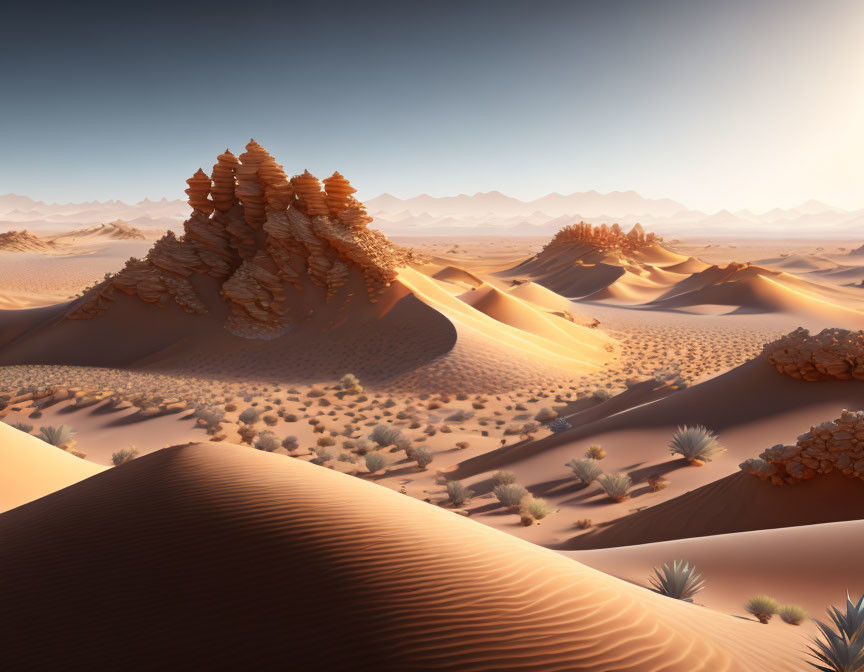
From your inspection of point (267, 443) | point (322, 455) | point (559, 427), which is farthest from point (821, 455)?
point (267, 443)

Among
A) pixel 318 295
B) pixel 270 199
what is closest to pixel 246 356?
pixel 318 295

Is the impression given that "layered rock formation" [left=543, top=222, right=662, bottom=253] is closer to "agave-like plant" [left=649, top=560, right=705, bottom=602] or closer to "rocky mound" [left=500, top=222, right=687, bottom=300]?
"rocky mound" [left=500, top=222, right=687, bottom=300]

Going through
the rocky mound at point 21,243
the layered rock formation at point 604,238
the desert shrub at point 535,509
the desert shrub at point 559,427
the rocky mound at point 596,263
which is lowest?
the desert shrub at point 559,427

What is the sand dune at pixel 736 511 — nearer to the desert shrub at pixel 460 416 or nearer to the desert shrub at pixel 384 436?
the desert shrub at pixel 384 436

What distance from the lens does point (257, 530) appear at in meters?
3.67

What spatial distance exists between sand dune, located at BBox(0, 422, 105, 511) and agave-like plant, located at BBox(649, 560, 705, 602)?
27.6ft

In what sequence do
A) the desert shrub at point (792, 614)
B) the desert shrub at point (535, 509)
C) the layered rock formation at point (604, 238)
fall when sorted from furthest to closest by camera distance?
the layered rock formation at point (604, 238)
the desert shrub at point (535, 509)
the desert shrub at point (792, 614)

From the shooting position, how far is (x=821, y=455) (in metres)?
6.84

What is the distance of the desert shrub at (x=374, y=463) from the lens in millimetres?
10703

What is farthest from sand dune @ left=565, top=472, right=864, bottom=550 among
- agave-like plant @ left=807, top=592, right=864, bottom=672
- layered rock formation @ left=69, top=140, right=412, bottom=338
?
layered rock formation @ left=69, top=140, right=412, bottom=338

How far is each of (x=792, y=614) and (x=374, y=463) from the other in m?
7.79

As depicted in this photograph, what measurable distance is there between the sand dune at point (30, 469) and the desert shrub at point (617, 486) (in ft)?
29.4

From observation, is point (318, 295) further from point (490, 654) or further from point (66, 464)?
point (490, 654)

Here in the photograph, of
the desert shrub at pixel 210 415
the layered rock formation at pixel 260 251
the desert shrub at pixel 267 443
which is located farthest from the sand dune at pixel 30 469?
the layered rock formation at pixel 260 251
